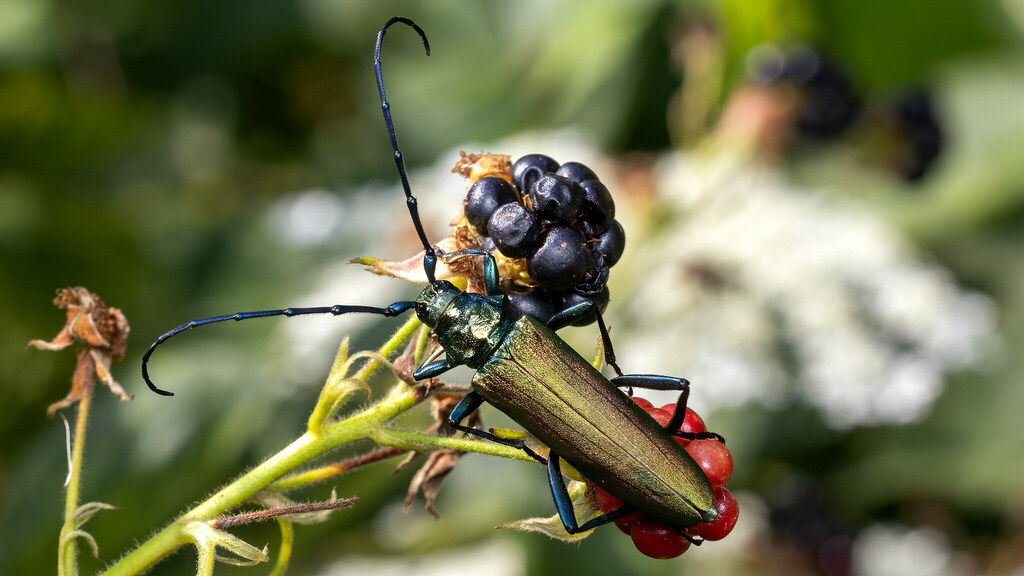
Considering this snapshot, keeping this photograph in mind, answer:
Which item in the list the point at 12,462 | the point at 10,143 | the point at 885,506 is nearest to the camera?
the point at 12,462

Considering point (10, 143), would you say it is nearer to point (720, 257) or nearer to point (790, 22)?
point (720, 257)

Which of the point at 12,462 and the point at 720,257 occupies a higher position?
the point at 720,257

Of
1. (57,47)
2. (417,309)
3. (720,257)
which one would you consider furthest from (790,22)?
(57,47)

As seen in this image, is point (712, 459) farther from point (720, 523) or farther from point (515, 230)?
point (515, 230)

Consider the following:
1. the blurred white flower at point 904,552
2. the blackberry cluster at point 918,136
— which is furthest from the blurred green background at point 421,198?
the blackberry cluster at point 918,136

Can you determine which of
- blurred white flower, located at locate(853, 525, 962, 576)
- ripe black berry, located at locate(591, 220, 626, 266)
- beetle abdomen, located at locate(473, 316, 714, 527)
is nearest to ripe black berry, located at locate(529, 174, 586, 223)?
ripe black berry, located at locate(591, 220, 626, 266)

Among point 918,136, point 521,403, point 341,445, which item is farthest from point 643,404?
point 918,136
